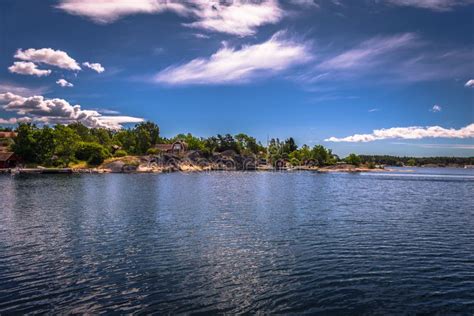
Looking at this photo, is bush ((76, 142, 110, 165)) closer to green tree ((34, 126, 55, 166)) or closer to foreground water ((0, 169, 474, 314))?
green tree ((34, 126, 55, 166))

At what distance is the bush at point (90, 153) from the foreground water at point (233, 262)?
13847cm

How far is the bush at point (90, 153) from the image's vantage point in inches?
A: 7101

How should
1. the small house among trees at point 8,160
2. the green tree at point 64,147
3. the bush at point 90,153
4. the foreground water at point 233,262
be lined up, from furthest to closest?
the bush at point 90,153, the green tree at point 64,147, the small house among trees at point 8,160, the foreground water at point 233,262

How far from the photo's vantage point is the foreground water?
19.3 meters

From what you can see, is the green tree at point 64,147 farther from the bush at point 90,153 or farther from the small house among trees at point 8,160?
the small house among trees at point 8,160

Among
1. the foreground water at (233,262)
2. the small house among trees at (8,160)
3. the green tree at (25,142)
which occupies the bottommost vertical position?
the foreground water at (233,262)

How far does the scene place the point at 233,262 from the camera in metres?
26.5

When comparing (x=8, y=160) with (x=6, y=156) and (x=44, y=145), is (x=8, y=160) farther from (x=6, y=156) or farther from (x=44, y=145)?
(x=44, y=145)

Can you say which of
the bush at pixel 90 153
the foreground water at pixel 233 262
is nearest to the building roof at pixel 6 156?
the bush at pixel 90 153

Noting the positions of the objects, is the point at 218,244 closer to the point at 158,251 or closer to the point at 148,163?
the point at 158,251

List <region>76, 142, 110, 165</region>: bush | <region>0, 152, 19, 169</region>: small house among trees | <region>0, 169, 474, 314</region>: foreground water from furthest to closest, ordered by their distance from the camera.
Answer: <region>76, 142, 110, 165</region>: bush, <region>0, 152, 19, 169</region>: small house among trees, <region>0, 169, 474, 314</region>: foreground water

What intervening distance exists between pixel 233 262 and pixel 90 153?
17413cm

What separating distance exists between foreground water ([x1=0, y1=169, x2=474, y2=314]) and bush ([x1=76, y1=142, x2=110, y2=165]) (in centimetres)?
13847

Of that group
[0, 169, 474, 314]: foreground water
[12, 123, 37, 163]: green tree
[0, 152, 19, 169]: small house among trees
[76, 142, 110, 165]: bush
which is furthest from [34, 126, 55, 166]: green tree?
[0, 169, 474, 314]: foreground water
